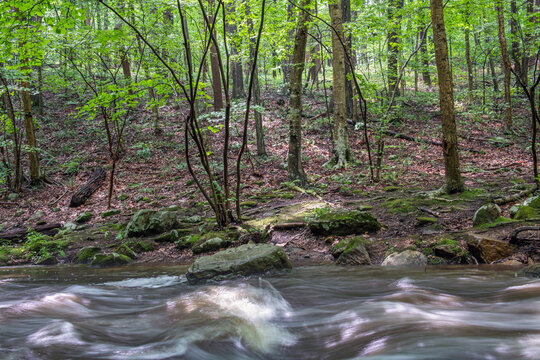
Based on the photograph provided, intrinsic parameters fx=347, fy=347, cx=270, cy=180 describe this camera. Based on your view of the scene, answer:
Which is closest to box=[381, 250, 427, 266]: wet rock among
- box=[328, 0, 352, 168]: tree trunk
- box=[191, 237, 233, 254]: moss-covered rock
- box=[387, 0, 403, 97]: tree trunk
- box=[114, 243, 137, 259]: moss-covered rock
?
box=[191, 237, 233, 254]: moss-covered rock

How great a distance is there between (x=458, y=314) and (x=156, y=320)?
2.81 meters

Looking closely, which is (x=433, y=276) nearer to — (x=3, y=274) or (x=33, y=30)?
(x=3, y=274)

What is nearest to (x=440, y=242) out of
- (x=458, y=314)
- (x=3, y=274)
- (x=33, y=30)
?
(x=458, y=314)

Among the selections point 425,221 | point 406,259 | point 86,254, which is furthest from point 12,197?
point 425,221

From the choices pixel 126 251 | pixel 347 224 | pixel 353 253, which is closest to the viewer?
pixel 353 253

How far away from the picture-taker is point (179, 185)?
38.1 feet

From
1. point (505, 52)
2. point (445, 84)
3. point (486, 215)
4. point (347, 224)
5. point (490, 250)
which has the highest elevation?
point (505, 52)

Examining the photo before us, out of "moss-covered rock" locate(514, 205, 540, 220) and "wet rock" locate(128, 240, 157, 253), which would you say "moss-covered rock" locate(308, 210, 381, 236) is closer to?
"moss-covered rock" locate(514, 205, 540, 220)

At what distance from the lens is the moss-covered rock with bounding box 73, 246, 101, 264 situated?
6.64 meters

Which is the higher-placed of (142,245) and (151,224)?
(151,224)

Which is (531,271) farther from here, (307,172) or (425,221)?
(307,172)

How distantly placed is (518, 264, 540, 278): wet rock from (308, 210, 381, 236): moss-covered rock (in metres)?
2.34

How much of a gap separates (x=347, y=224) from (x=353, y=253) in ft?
3.06

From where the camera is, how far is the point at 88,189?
11.2 metres
